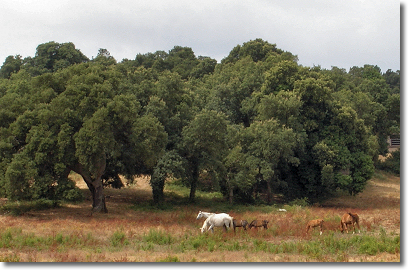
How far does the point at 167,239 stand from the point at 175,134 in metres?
14.9

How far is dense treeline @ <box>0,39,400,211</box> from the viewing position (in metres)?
24.1

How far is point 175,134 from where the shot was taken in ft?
107

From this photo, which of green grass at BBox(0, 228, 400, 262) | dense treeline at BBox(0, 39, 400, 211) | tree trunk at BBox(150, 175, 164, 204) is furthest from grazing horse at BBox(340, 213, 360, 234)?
tree trunk at BBox(150, 175, 164, 204)

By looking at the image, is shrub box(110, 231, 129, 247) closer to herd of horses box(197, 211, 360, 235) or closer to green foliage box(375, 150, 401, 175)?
herd of horses box(197, 211, 360, 235)

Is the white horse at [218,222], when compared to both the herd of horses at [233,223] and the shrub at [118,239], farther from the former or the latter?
the shrub at [118,239]

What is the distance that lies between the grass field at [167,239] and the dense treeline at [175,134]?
8.17 ft

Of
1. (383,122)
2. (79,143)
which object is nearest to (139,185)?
(79,143)

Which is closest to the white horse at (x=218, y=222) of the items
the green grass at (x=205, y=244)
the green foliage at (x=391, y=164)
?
the green grass at (x=205, y=244)

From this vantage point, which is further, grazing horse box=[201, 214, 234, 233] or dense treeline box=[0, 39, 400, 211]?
dense treeline box=[0, 39, 400, 211]

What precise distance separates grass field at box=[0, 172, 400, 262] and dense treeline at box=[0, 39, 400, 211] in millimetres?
2490

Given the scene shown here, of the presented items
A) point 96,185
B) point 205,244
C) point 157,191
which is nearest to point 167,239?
point 205,244

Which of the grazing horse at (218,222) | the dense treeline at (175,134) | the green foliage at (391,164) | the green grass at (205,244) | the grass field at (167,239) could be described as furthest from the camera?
the green foliage at (391,164)

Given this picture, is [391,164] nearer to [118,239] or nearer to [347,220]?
[347,220]

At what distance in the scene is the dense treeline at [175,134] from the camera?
79.1 feet
